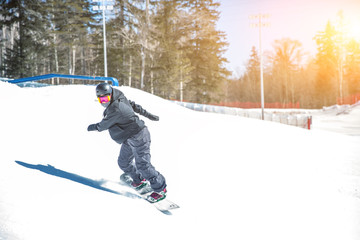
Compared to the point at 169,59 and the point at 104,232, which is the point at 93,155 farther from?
the point at 169,59

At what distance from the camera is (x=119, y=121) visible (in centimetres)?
356

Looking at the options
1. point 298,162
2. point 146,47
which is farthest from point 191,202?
point 146,47

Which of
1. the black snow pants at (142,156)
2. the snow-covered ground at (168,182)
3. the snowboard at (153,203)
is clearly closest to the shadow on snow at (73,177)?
the snow-covered ground at (168,182)

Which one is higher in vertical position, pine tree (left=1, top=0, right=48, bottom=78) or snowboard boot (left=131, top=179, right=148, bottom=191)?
pine tree (left=1, top=0, right=48, bottom=78)

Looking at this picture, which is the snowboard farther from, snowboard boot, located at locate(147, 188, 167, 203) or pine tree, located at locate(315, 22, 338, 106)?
pine tree, located at locate(315, 22, 338, 106)

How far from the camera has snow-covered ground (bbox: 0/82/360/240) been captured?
2.93m

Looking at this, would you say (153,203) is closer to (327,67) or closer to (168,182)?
(168,182)

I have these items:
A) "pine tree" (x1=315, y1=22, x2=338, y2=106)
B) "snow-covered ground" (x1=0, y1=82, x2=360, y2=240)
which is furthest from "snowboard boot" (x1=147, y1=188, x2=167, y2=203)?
"pine tree" (x1=315, y1=22, x2=338, y2=106)

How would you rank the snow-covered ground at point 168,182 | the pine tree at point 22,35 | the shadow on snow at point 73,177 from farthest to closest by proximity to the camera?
the pine tree at point 22,35 < the shadow on snow at point 73,177 < the snow-covered ground at point 168,182

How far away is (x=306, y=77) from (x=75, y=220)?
65961mm

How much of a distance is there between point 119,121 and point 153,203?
1.45 meters

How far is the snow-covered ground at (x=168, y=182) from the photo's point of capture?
2.93 metres

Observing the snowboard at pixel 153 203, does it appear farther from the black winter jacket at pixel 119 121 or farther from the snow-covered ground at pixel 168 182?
the black winter jacket at pixel 119 121

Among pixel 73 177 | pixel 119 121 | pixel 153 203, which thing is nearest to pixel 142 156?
pixel 119 121
